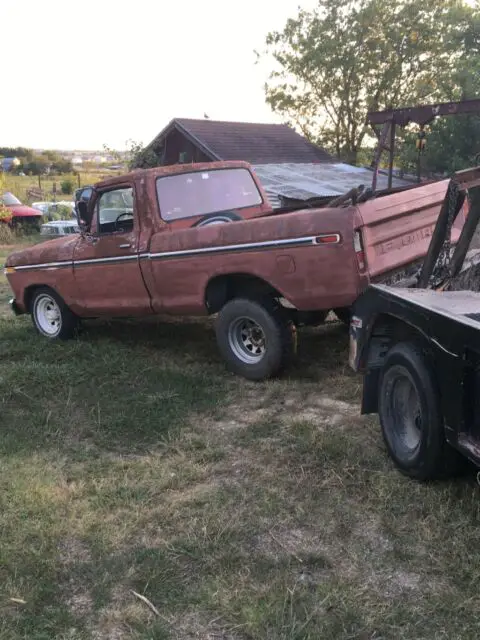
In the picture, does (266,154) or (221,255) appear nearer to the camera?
(221,255)

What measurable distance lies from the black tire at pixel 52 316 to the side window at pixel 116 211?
3.98 ft

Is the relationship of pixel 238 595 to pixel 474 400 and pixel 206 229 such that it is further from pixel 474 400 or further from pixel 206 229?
pixel 206 229

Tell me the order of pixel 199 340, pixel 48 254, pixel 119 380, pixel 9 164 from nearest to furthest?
1. pixel 119 380
2. pixel 199 340
3. pixel 48 254
4. pixel 9 164

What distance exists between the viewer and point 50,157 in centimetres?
6538

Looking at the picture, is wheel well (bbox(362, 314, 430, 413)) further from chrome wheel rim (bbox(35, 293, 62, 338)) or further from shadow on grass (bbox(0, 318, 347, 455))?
chrome wheel rim (bbox(35, 293, 62, 338))

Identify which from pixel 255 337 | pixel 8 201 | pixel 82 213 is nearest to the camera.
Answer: pixel 255 337

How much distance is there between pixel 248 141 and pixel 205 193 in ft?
Result: 48.4

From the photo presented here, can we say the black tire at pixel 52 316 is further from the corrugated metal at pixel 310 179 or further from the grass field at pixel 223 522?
the corrugated metal at pixel 310 179

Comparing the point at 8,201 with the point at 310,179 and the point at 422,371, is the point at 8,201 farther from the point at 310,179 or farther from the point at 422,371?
the point at 422,371

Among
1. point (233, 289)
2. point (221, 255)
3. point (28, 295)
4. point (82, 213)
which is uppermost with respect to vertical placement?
point (82, 213)

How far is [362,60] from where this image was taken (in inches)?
1043

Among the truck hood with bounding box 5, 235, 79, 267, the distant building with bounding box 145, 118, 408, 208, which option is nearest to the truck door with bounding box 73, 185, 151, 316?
the truck hood with bounding box 5, 235, 79, 267

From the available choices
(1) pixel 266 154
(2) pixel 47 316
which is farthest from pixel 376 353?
(1) pixel 266 154

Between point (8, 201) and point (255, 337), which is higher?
point (8, 201)
